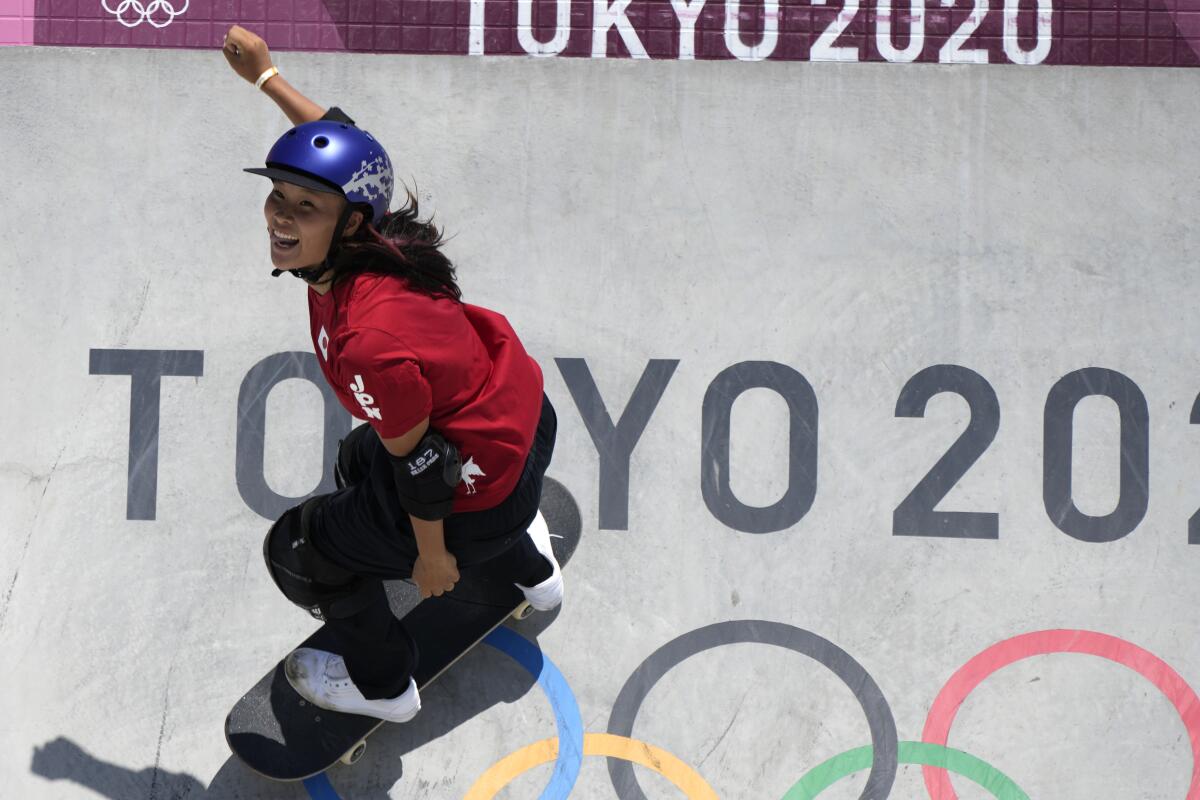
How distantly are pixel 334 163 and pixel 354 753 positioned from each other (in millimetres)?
1927

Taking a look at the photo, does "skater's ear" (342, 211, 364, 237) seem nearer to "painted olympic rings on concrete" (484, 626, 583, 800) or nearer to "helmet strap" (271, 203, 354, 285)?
"helmet strap" (271, 203, 354, 285)

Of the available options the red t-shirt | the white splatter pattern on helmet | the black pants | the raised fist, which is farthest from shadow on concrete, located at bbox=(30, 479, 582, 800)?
the raised fist

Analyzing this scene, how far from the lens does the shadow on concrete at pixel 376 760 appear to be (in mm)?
3547

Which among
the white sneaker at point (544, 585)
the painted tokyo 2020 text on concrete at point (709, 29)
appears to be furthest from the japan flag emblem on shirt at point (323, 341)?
the painted tokyo 2020 text on concrete at point (709, 29)

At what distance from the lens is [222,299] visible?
389 centimetres

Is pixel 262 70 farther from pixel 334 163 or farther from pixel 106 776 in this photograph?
pixel 106 776

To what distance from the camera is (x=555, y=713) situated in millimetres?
3631

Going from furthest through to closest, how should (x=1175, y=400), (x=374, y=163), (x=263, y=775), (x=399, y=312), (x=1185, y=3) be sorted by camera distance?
(x=1185, y=3) < (x=1175, y=400) < (x=263, y=775) < (x=374, y=163) < (x=399, y=312)

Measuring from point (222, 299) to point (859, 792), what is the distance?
2.71m

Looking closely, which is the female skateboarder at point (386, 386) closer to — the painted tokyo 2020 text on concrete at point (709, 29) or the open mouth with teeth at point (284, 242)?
the open mouth with teeth at point (284, 242)

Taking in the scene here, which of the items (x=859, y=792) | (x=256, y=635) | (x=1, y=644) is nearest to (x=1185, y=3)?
(x=859, y=792)

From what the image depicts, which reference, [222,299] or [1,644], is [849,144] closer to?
[222,299]

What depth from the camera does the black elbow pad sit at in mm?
2479

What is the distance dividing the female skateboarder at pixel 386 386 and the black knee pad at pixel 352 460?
6 centimetres
